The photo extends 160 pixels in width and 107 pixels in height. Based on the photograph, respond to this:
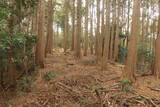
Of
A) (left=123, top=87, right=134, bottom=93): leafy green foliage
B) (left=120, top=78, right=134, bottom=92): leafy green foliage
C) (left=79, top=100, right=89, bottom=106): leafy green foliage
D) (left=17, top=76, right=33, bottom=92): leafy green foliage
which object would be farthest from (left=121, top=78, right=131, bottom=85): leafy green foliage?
(left=17, top=76, right=33, bottom=92): leafy green foliage

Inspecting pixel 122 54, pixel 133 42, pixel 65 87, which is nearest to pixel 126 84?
pixel 133 42

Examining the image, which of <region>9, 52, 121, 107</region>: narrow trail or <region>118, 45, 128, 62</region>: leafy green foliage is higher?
<region>118, 45, 128, 62</region>: leafy green foliage

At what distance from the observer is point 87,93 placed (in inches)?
289

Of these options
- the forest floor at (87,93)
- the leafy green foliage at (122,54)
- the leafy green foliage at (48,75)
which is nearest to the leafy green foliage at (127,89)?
the forest floor at (87,93)

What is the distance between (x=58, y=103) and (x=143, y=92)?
3284mm

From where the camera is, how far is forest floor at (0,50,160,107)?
6621mm

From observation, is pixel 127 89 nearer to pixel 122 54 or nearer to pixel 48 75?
pixel 48 75

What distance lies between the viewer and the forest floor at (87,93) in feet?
21.7

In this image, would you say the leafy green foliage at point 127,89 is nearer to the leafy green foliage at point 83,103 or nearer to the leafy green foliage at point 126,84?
the leafy green foliage at point 126,84

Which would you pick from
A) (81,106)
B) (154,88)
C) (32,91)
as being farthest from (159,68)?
(32,91)

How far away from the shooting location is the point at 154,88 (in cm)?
766

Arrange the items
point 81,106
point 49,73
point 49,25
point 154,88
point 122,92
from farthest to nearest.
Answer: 1. point 49,25
2. point 49,73
3. point 154,88
4. point 122,92
5. point 81,106

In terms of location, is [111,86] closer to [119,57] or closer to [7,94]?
[7,94]

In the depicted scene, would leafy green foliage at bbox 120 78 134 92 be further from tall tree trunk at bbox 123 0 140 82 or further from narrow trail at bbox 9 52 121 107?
narrow trail at bbox 9 52 121 107
